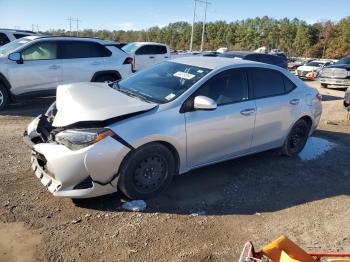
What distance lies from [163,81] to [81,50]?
575 centimetres

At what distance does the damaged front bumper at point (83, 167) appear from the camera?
3977 millimetres

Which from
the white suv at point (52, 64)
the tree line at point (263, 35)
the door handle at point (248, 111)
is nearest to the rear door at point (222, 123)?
the door handle at point (248, 111)

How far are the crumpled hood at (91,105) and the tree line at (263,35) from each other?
71007 mm

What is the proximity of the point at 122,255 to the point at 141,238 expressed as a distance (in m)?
0.35

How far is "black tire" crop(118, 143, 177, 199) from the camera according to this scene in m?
4.30

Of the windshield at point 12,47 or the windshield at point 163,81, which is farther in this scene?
the windshield at point 12,47

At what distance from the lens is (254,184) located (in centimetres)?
537

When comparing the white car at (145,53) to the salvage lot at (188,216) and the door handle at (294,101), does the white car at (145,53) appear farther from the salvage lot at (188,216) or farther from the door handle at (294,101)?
the salvage lot at (188,216)

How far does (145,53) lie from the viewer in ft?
57.9

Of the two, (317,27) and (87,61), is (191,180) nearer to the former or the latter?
(87,61)

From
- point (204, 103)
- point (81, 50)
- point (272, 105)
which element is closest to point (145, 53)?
point (81, 50)

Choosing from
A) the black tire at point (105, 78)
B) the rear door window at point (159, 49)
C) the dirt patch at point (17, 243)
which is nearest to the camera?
the dirt patch at point (17, 243)

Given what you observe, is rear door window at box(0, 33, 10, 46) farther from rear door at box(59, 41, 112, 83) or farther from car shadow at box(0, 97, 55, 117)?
rear door at box(59, 41, 112, 83)

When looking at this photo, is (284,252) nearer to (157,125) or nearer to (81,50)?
(157,125)
